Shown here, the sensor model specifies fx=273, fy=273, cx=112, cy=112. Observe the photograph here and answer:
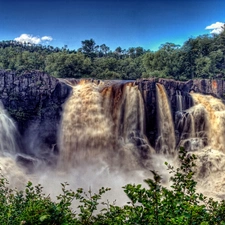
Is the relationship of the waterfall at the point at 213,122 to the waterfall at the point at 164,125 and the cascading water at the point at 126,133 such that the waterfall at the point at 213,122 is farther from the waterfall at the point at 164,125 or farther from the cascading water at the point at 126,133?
the waterfall at the point at 164,125

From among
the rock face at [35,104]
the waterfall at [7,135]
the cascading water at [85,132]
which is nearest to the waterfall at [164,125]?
the cascading water at [85,132]

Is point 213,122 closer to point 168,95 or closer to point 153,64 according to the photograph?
point 168,95

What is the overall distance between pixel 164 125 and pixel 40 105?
7668 mm

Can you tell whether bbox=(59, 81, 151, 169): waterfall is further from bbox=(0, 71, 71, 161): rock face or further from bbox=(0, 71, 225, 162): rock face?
bbox=(0, 71, 71, 161): rock face

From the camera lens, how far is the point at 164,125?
16828mm

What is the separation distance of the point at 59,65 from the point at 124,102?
57.0 ft

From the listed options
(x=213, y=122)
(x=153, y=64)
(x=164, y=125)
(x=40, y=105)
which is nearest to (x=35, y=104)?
(x=40, y=105)

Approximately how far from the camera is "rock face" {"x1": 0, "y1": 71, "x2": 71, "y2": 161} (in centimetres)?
1605

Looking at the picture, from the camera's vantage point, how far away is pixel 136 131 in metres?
16.3

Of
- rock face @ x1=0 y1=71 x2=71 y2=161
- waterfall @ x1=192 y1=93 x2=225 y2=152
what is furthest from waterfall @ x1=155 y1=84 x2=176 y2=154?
rock face @ x1=0 y1=71 x2=71 y2=161

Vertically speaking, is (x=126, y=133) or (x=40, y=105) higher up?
(x=40, y=105)

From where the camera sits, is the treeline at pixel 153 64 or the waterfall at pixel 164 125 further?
the treeline at pixel 153 64

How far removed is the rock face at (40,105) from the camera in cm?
1602

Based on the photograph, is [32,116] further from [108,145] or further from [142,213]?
[142,213]
